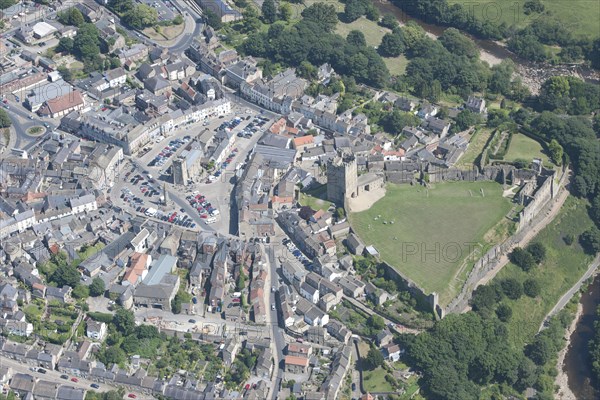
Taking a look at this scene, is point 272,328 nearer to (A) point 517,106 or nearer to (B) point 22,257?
(B) point 22,257

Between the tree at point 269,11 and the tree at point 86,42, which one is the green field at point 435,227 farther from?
the tree at point 86,42

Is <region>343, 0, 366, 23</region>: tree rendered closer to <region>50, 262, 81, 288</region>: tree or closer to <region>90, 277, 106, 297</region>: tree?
<region>90, 277, 106, 297</region>: tree

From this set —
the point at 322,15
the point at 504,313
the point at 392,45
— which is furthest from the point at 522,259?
the point at 322,15

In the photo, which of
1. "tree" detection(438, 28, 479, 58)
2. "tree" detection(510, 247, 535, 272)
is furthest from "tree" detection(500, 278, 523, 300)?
"tree" detection(438, 28, 479, 58)

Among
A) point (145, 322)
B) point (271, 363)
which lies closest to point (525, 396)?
point (271, 363)

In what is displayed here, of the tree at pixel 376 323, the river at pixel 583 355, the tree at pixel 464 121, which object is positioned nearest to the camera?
the tree at pixel 376 323

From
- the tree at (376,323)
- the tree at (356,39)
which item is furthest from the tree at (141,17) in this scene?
the tree at (376,323)
